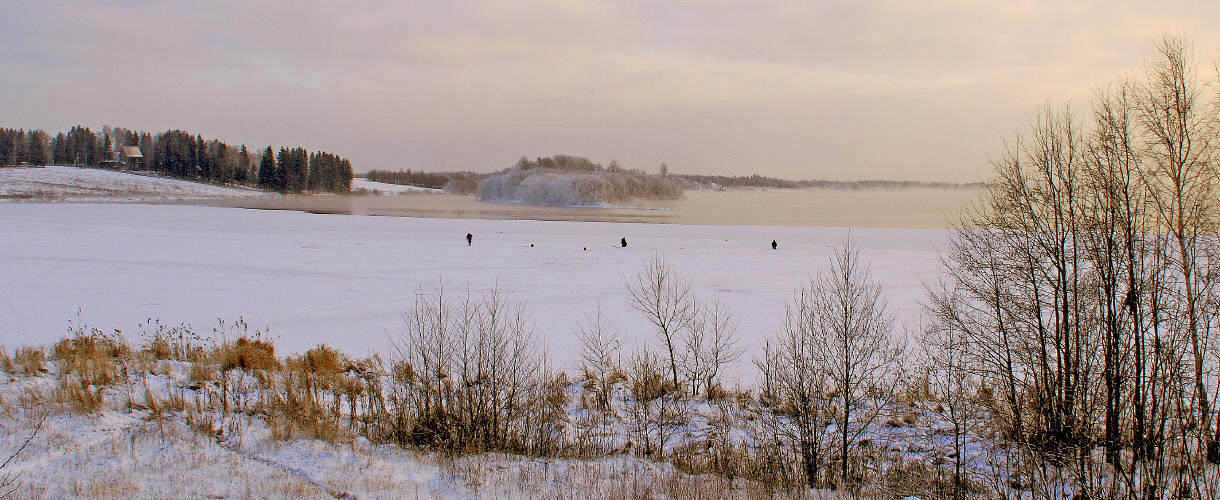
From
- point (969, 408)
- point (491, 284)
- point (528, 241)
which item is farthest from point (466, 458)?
point (528, 241)

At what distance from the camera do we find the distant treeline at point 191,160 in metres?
117

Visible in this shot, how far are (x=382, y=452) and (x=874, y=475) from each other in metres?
6.25

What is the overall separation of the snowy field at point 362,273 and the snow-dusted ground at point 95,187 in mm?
46340

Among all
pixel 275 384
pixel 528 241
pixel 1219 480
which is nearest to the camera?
pixel 1219 480

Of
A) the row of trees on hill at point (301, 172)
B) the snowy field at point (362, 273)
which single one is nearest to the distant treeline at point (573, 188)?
the row of trees on hill at point (301, 172)

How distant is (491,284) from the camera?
71.4 feet

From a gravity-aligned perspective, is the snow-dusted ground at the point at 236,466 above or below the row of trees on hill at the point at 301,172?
below

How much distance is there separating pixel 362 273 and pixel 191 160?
115789 millimetres

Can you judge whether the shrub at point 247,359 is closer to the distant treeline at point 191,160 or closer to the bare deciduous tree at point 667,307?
the bare deciduous tree at point 667,307

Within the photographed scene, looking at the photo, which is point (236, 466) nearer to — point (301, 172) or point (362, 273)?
point (362, 273)

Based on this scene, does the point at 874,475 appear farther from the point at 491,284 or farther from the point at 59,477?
the point at 491,284

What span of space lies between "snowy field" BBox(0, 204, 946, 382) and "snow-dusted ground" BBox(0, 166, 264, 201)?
4634 cm

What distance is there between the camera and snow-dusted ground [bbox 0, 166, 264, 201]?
3177 inches

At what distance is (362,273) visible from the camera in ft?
78.1
